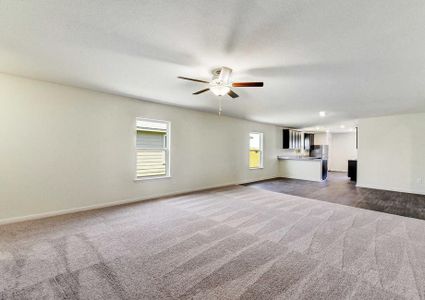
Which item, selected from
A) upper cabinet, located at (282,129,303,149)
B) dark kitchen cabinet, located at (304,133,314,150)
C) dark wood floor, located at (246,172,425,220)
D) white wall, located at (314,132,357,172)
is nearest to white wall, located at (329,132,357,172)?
white wall, located at (314,132,357,172)

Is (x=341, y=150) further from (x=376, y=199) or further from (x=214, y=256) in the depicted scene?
(x=214, y=256)

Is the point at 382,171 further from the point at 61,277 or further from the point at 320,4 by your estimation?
the point at 61,277

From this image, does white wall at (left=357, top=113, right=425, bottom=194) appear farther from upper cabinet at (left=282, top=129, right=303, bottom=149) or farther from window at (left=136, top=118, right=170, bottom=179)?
window at (left=136, top=118, right=170, bottom=179)

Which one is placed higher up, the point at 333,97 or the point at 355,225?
the point at 333,97

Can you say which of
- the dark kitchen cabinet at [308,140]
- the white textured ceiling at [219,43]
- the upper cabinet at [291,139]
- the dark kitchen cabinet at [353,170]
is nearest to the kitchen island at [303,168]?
the upper cabinet at [291,139]

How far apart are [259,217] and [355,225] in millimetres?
1504

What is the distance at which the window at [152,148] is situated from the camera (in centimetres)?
450

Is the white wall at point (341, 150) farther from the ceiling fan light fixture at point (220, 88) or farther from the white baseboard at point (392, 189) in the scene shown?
the ceiling fan light fixture at point (220, 88)

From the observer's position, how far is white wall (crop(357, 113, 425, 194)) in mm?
5395

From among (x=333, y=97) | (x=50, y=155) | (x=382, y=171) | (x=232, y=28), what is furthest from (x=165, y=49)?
(x=382, y=171)

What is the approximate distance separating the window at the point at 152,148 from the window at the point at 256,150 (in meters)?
3.78

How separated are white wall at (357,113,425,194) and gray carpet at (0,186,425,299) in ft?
10.5

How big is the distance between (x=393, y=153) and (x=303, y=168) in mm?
2754

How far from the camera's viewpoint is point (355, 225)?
3.03 m
